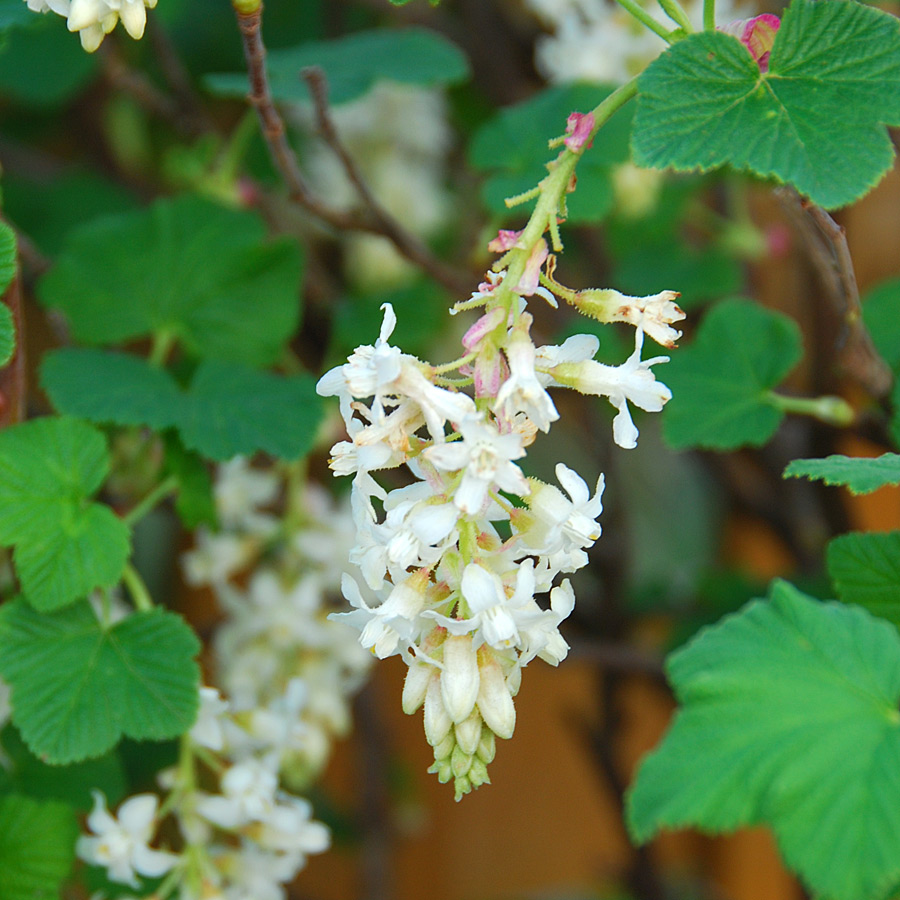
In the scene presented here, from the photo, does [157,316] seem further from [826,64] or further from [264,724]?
[826,64]

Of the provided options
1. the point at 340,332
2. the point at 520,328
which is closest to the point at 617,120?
the point at 340,332

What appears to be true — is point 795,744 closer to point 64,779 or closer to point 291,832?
point 291,832

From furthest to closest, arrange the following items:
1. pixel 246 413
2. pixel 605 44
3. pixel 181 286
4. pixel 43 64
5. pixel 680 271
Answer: pixel 43 64 < pixel 680 271 < pixel 605 44 < pixel 181 286 < pixel 246 413

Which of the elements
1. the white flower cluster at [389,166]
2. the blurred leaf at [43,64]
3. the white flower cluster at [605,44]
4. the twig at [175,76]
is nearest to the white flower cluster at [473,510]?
the white flower cluster at [605,44]

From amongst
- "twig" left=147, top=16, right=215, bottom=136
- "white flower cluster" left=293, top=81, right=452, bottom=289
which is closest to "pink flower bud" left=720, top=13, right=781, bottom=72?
"twig" left=147, top=16, right=215, bottom=136

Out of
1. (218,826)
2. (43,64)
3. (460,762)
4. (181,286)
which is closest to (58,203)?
(43,64)
